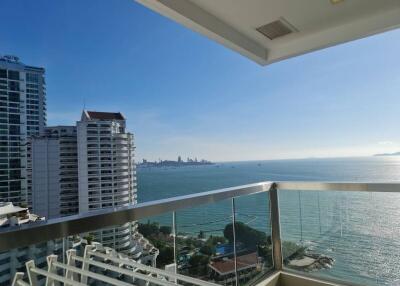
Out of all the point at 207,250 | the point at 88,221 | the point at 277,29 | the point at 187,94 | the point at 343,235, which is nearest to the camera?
the point at 88,221

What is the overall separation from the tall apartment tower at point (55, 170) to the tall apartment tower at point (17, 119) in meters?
0.46

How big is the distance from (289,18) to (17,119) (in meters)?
17.0

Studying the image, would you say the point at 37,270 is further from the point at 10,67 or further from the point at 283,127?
the point at 283,127

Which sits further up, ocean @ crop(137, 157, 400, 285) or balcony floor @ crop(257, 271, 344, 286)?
ocean @ crop(137, 157, 400, 285)

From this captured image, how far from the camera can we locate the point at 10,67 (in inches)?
634

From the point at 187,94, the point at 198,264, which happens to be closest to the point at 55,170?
the point at 198,264

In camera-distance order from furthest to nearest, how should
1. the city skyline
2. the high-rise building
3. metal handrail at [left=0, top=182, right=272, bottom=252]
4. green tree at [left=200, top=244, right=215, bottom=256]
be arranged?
1. the city skyline
2. the high-rise building
3. green tree at [left=200, top=244, right=215, bottom=256]
4. metal handrail at [left=0, top=182, right=272, bottom=252]

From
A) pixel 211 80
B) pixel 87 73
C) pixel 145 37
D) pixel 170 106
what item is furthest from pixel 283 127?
pixel 87 73

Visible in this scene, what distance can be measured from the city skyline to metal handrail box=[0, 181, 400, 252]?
21.0 metres

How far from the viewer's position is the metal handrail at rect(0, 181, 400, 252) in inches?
49.9

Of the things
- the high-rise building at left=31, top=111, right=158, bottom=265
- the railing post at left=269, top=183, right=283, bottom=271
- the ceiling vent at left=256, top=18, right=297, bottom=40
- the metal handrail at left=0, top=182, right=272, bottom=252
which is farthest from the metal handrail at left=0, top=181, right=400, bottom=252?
the high-rise building at left=31, top=111, right=158, bottom=265

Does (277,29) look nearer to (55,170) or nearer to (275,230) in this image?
(275,230)

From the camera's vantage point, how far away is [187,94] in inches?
1368

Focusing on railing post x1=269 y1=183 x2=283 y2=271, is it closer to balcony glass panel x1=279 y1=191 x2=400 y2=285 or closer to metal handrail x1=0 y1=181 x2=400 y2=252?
balcony glass panel x1=279 y1=191 x2=400 y2=285
